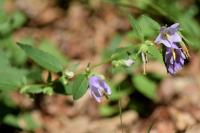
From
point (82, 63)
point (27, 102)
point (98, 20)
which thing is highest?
point (98, 20)

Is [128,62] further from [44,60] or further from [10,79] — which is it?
[10,79]

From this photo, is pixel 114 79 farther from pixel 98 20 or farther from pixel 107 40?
pixel 98 20

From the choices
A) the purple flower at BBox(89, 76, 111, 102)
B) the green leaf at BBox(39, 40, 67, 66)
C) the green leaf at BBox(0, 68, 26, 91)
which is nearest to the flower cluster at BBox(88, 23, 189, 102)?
the purple flower at BBox(89, 76, 111, 102)

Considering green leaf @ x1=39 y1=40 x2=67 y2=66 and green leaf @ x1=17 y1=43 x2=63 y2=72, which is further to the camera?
green leaf @ x1=39 y1=40 x2=67 y2=66

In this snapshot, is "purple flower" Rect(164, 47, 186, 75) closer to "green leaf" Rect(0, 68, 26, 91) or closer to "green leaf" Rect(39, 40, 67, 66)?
"green leaf" Rect(0, 68, 26, 91)

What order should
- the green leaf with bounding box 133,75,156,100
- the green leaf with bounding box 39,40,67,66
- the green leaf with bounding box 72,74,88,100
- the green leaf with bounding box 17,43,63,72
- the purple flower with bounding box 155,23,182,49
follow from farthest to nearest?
the green leaf with bounding box 39,40,67,66
the green leaf with bounding box 133,75,156,100
the green leaf with bounding box 17,43,63,72
the green leaf with bounding box 72,74,88,100
the purple flower with bounding box 155,23,182,49

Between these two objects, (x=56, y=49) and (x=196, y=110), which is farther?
(x=56, y=49)

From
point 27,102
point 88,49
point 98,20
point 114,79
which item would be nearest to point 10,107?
point 27,102
